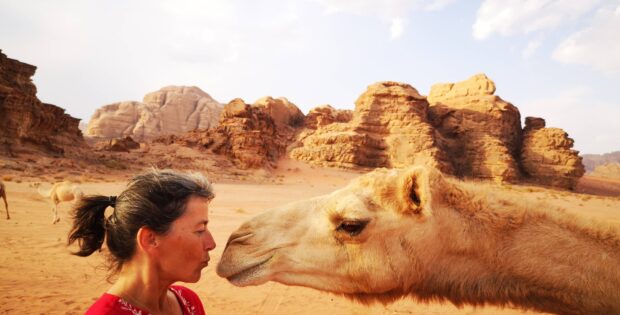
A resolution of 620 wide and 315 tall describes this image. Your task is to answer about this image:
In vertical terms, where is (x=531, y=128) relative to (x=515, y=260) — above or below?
above

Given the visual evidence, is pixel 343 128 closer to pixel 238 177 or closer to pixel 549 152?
pixel 238 177

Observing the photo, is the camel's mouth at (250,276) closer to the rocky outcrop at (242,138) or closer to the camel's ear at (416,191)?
the camel's ear at (416,191)

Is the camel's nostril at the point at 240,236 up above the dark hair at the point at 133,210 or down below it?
below

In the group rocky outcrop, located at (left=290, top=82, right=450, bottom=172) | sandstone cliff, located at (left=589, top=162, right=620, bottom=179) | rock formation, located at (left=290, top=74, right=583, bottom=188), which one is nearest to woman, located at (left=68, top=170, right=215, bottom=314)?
rocky outcrop, located at (left=290, top=82, right=450, bottom=172)

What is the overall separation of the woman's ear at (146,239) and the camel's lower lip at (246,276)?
0.79 m

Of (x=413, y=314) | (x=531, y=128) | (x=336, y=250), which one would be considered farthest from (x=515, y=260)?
(x=531, y=128)

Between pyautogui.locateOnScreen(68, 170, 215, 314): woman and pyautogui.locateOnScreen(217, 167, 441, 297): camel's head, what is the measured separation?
1.89 feet

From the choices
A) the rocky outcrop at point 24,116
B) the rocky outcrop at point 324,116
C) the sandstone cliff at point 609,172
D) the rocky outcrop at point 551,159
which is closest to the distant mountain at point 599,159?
the sandstone cliff at point 609,172

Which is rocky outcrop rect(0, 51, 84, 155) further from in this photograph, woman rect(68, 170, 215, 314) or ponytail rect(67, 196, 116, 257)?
woman rect(68, 170, 215, 314)

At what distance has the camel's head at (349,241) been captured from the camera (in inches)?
97.6

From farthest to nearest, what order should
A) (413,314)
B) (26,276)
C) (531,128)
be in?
1. (531,128)
2. (26,276)
3. (413,314)

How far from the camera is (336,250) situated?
2.62m

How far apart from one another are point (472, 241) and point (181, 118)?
8963 centimetres

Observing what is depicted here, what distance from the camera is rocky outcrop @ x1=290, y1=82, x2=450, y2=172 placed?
43.5 meters
